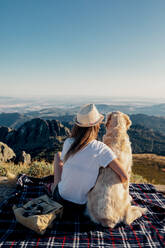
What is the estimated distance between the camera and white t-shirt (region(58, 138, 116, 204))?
9.89ft

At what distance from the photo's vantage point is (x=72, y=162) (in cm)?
318

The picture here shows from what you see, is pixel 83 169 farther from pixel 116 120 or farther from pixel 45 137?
pixel 45 137

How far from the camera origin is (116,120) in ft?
11.6

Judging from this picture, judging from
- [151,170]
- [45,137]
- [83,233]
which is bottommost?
[45,137]

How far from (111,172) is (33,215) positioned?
1.38 metres

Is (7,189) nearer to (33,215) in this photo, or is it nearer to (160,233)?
(33,215)

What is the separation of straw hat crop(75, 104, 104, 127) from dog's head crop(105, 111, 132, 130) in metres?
0.29

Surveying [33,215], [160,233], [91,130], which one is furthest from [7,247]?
[160,233]

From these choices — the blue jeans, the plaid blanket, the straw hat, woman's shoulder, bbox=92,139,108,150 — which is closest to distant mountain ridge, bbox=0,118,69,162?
the plaid blanket

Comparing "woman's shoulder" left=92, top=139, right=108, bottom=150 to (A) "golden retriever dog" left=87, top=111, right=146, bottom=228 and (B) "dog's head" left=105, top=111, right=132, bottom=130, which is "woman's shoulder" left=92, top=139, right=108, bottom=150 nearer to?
(A) "golden retriever dog" left=87, top=111, right=146, bottom=228

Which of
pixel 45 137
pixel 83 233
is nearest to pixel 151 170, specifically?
pixel 83 233

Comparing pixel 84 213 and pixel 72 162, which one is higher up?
pixel 72 162

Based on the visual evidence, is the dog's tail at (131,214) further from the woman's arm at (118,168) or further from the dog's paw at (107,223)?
the woman's arm at (118,168)

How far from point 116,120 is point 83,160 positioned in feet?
3.21
